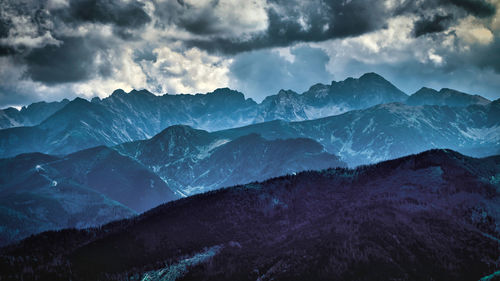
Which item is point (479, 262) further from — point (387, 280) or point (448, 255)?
point (387, 280)

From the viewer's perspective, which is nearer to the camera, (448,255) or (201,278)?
(448,255)

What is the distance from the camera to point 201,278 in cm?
19775

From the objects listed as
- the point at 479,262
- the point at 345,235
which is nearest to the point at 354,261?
the point at 345,235

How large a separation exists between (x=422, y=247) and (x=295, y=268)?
62.7 metres

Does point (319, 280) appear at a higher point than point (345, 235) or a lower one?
lower

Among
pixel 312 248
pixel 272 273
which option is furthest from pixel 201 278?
pixel 312 248

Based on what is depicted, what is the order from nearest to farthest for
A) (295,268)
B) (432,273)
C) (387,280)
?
(387,280), (432,273), (295,268)

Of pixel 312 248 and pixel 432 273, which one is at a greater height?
pixel 312 248

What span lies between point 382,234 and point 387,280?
3954 cm

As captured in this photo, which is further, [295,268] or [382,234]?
[382,234]

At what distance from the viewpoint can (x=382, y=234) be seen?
18900cm

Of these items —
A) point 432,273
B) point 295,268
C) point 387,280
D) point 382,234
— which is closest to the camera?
point 387,280

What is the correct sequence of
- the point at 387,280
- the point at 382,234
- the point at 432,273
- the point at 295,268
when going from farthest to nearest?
1. the point at 382,234
2. the point at 295,268
3. the point at 432,273
4. the point at 387,280

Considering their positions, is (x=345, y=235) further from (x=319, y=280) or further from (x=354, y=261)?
(x=319, y=280)
